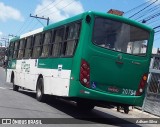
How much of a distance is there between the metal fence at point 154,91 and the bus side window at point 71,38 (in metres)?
5.78

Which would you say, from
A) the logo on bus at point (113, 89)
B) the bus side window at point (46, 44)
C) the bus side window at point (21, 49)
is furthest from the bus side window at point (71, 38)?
the bus side window at point (21, 49)

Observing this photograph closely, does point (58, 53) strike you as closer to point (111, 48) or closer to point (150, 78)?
point (111, 48)

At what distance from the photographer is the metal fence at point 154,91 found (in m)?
17.5

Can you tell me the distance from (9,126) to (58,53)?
5.04 metres

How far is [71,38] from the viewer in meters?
13.1

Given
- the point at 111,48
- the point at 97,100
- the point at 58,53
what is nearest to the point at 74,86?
the point at 97,100

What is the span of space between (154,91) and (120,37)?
6399mm

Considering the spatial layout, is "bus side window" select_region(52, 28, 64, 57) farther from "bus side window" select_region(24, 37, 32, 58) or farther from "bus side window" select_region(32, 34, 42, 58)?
"bus side window" select_region(24, 37, 32, 58)

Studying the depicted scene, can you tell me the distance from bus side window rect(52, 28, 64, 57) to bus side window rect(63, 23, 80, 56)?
57cm

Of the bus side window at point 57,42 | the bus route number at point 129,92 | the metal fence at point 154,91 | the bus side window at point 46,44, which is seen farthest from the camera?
the metal fence at point 154,91

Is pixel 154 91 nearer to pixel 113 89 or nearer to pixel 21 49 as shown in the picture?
pixel 113 89

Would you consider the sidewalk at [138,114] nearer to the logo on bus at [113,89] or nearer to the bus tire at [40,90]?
the bus tire at [40,90]

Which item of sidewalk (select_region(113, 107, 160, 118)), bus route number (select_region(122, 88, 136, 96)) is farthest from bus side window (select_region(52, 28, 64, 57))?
sidewalk (select_region(113, 107, 160, 118))

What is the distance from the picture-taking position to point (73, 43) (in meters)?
12.8
